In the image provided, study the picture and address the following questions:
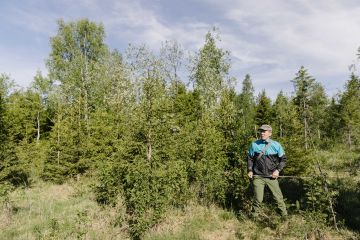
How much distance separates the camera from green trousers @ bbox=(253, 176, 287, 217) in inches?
286

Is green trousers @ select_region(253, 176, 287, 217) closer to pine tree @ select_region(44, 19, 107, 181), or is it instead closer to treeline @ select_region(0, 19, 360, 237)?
treeline @ select_region(0, 19, 360, 237)

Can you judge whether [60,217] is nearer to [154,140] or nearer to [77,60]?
[154,140]

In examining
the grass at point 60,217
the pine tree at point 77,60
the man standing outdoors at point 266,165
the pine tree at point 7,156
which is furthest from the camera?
the pine tree at point 77,60

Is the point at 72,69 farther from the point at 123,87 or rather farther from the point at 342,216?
the point at 342,216

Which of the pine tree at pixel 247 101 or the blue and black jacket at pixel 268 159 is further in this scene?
the pine tree at pixel 247 101

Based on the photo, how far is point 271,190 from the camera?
24.2 feet

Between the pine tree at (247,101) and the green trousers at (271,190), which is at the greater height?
the pine tree at (247,101)

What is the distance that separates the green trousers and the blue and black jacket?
16cm

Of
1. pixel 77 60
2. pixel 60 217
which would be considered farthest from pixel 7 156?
pixel 77 60

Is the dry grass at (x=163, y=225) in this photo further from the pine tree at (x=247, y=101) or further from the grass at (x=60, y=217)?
the pine tree at (x=247, y=101)

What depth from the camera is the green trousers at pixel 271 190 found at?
727cm

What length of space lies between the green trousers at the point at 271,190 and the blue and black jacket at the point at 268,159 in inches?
6.2

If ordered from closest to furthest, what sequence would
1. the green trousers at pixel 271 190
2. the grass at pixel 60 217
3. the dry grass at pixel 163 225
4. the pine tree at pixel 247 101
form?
1. the dry grass at pixel 163 225
2. the green trousers at pixel 271 190
3. the grass at pixel 60 217
4. the pine tree at pixel 247 101

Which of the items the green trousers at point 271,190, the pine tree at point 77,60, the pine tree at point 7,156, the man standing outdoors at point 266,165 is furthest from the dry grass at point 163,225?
the pine tree at point 77,60
